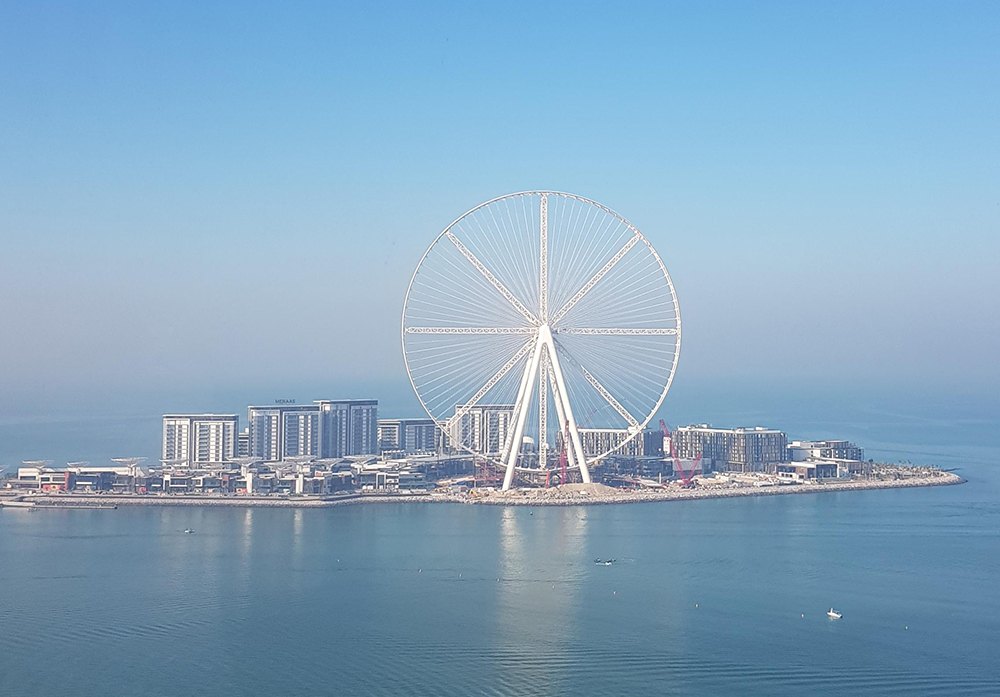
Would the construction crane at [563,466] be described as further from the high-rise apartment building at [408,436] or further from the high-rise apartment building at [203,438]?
the high-rise apartment building at [203,438]

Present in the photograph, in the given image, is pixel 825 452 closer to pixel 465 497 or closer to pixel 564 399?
pixel 564 399

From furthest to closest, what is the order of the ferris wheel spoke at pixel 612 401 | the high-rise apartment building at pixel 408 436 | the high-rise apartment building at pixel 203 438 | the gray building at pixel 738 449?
the high-rise apartment building at pixel 408 436 → the high-rise apartment building at pixel 203 438 → the gray building at pixel 738 449 → the ferris wheel spoke at pixel 612 401

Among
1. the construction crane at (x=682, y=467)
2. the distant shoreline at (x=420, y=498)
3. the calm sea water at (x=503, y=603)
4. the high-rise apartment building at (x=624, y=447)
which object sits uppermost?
the high-rise apartment building at (x=624, y=447)

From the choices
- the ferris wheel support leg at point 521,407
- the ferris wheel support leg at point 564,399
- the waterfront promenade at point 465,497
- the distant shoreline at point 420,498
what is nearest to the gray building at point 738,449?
the waterfront promenade at point 465,497

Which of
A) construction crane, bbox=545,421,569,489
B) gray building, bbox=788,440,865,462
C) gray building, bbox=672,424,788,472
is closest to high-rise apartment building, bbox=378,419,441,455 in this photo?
gray building, bbox=672,424,788,472

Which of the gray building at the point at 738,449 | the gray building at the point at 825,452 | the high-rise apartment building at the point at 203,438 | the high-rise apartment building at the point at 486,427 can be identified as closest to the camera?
the gray building at the point at 738,449

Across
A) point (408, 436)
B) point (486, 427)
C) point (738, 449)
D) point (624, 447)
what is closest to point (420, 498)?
point (486, 427)

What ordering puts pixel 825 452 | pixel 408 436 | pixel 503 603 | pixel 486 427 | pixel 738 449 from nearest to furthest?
pixel 503 603
pixel 738 449
pixel 825 452
pixel 486 427
pixel 408 436

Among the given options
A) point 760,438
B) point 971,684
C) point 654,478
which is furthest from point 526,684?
point 760,438
